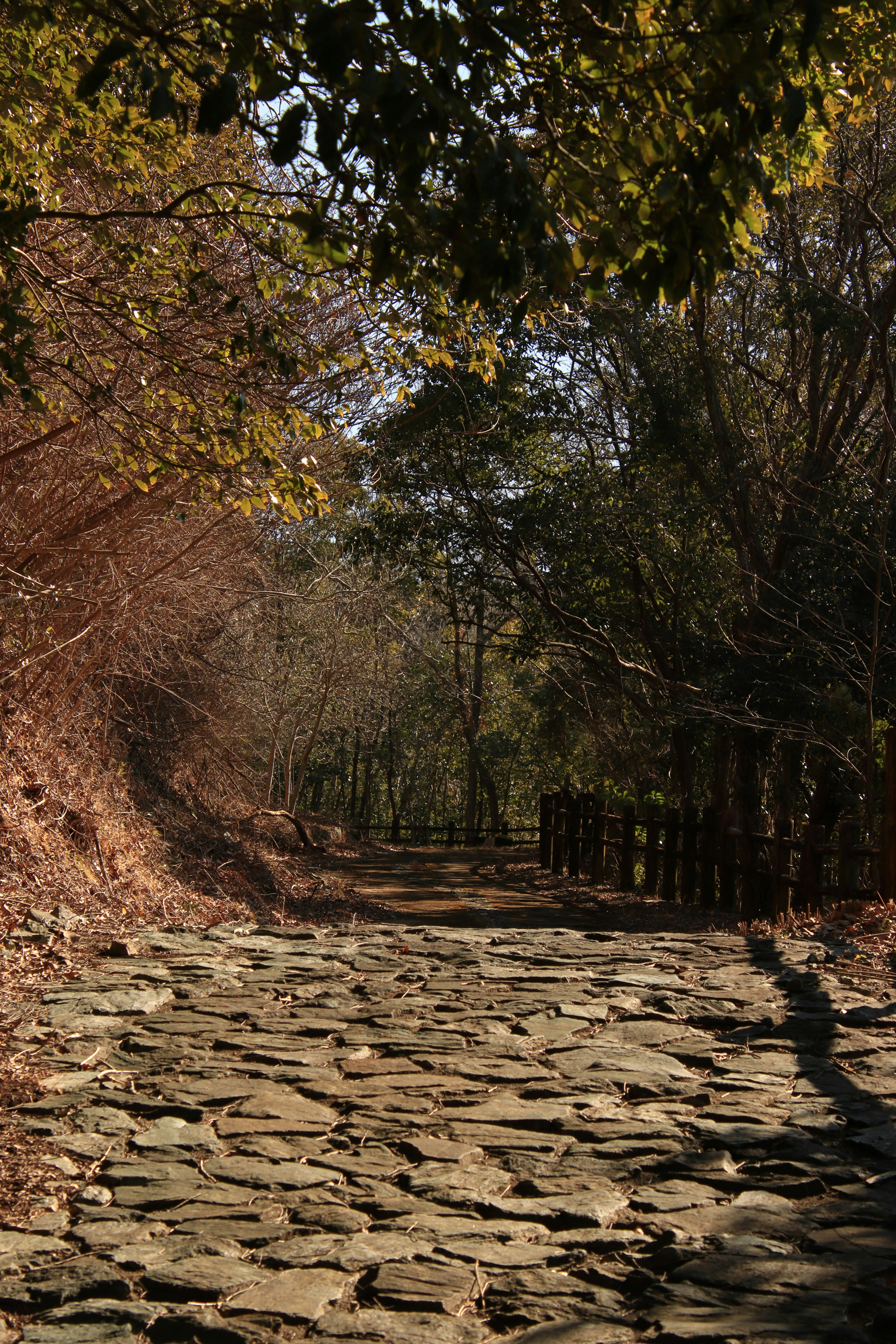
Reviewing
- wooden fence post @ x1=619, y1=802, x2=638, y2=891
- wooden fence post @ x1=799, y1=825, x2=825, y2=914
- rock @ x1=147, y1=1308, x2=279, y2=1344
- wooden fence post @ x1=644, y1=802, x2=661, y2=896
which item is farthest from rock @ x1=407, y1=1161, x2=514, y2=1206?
wooden fence post @ x1=619, y1=802, x2=638, y2=891

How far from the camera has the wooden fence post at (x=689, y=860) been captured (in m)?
12.8

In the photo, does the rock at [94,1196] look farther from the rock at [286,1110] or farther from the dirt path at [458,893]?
the dirt path at [458,893]

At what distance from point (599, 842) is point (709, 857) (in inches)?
127

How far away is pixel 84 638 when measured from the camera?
10180 millimetres

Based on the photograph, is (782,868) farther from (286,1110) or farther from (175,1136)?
(175,1136)

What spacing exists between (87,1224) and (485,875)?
14996mm

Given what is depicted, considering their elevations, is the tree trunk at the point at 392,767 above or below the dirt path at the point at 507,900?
above

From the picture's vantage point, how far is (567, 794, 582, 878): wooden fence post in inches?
664

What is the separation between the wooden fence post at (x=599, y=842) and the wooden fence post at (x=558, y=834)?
1666 mm

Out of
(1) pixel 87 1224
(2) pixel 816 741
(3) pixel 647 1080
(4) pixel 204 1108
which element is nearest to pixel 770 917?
(2) pixel 816 741

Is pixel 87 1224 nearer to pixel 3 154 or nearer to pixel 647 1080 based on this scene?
pixel 647 1080

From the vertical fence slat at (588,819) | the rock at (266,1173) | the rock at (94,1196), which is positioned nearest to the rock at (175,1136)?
the rock at (266,1173)

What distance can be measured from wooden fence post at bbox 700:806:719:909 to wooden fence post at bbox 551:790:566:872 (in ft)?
16.5

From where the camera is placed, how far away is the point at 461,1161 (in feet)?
12.5
